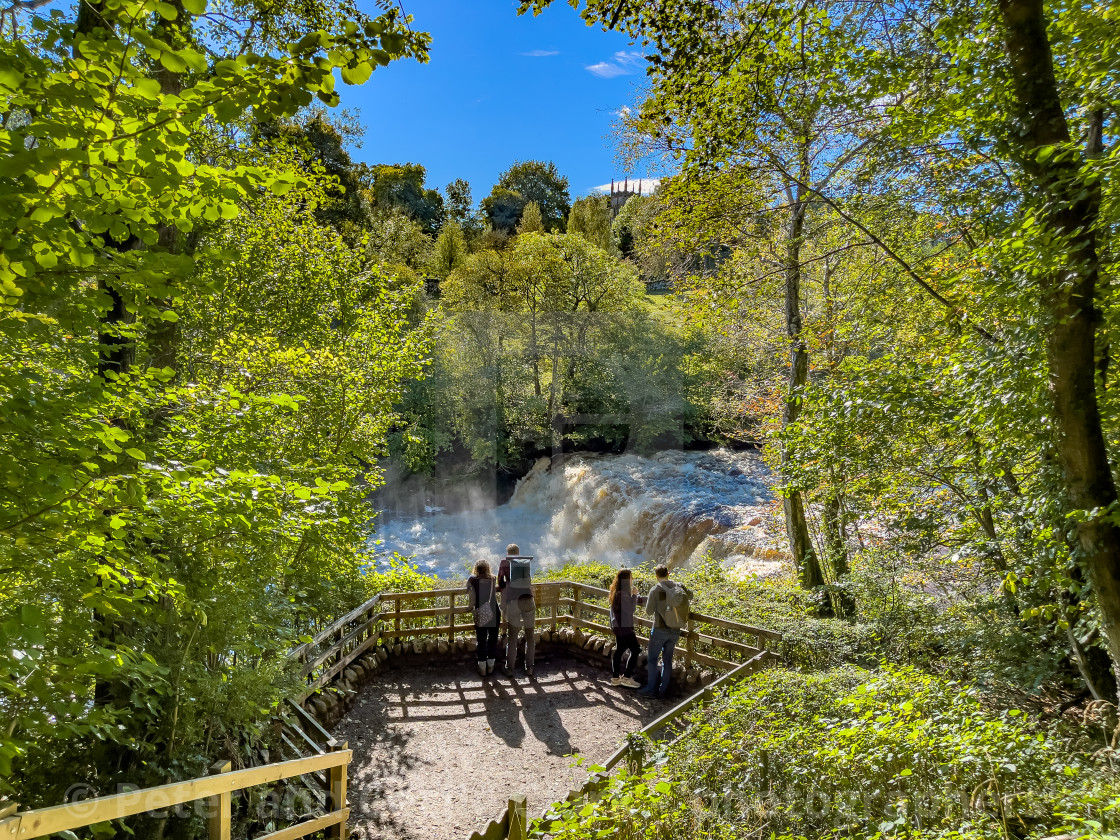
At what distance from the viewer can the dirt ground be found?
6.04 metres

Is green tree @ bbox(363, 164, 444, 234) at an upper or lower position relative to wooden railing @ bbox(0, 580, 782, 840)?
upper

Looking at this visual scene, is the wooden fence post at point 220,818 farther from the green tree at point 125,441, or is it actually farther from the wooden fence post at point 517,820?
the wooden fence post at point 517,820

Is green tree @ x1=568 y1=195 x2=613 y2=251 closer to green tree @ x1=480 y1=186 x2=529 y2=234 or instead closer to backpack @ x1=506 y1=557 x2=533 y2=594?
green tree @ x1=480 y1=186 x2=529 y2=234

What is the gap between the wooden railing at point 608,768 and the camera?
371 cm

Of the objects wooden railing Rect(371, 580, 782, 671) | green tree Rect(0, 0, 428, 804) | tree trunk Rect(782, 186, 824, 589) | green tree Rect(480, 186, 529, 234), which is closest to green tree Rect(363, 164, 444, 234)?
green tree Rect(480, 186, 529, 234)

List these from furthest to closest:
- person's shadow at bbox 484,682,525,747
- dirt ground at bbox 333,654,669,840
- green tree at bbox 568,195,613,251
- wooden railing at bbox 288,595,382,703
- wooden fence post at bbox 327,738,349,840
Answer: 1. green tree at bbox 568,195,613,251
2. person's shadow at bbox 484,682,525,747
3. wooden railing at bbox 288,595,382,703
4. dirt ground at bbox 333,654,669,840
5. wooden fence post at bbox 327,738,349,840

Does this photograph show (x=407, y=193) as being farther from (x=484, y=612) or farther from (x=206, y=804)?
(x=206, y=804)

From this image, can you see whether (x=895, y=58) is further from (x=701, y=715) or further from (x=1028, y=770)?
(x=701, y=715)

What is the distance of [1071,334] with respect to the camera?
161 inches

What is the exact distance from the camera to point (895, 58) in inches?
228

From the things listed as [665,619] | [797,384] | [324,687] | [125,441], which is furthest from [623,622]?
[125,441]

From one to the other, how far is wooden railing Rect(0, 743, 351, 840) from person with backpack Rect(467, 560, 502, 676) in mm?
3926

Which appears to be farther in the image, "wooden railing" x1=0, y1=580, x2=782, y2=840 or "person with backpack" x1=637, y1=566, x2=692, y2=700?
"person with backpack" x1=637, y1=566, x2=692, y2=700

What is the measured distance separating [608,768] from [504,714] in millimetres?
3341
